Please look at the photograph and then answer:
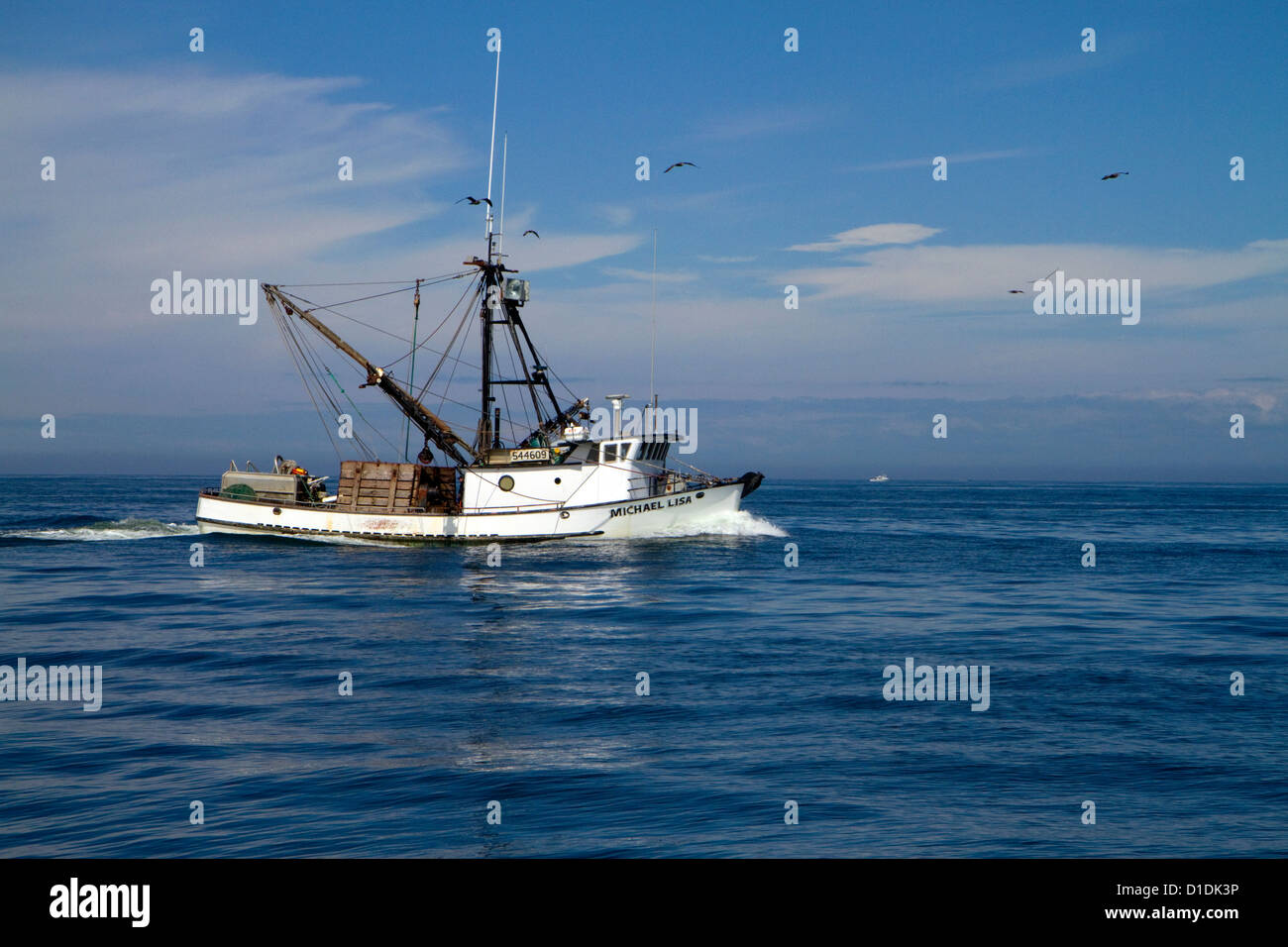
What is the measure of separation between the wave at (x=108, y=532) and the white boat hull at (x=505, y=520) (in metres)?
9.64

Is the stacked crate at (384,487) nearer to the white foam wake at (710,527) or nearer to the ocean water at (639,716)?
the ocean water at (639,716)

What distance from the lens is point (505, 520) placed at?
165 ft

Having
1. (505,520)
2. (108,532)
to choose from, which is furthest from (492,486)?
(108,532)

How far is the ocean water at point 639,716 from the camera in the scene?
12734mm

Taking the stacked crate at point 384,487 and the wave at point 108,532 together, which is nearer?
the stacked crate at point 384,487

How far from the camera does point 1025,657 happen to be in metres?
25.0

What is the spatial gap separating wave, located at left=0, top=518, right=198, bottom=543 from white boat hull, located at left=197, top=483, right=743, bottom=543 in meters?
9.64

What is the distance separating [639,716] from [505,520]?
32.4 meters

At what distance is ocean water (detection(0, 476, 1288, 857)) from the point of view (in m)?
12.7

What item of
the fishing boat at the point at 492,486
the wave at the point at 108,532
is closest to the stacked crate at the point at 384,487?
the fishing boat at the point at 492,486

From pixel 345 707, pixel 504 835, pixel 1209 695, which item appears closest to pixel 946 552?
pixel 1209 695

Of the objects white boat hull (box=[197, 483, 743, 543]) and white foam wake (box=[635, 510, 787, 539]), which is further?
white foam wake (box=[635, 510, 787, 539])

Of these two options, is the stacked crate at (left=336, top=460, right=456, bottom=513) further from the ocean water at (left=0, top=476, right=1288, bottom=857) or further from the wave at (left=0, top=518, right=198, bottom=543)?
the wave at (left=0, top=518, right=198, bottom=543)

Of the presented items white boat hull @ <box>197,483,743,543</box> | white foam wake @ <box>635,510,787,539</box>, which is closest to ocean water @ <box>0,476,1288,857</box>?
white boat hull @ <box>197,483,743,543</box>
